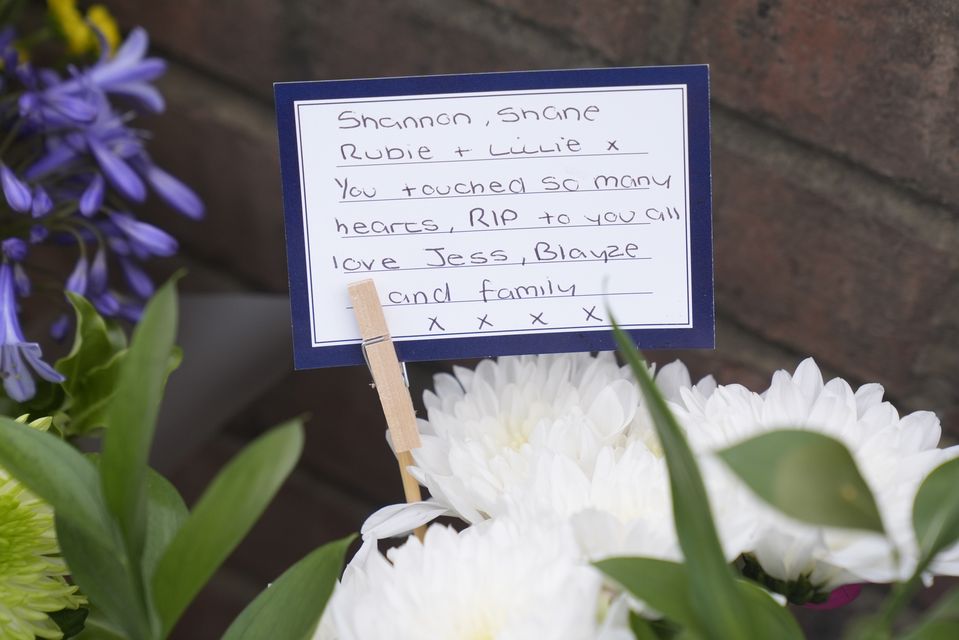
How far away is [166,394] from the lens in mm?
672

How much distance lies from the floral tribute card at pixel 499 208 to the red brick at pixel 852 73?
0.56 ft

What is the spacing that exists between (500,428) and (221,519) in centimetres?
19

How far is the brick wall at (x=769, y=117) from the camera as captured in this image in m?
0.57

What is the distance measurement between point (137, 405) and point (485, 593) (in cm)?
14

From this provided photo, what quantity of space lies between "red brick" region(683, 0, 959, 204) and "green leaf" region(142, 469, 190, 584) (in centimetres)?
43

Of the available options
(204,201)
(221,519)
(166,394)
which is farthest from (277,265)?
(221,519)

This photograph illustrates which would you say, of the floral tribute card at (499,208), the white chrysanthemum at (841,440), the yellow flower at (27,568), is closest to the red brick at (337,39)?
the floral tribute card at (499,208)

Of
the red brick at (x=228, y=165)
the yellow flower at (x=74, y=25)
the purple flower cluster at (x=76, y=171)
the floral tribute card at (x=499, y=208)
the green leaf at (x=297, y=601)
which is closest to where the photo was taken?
the green leaf at (x=297, y=601)

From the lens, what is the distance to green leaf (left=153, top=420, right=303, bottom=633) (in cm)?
28

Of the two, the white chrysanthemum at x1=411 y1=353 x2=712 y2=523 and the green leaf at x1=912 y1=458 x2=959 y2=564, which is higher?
the white chrysanthemum at x1=411 y1=353 x2=712 y2=523

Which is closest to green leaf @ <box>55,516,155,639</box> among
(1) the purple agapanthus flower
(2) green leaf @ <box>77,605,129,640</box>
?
(2) green leaf @ <box>77,605,129,640</box>

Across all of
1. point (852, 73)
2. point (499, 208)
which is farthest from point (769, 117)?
point (499, 208)

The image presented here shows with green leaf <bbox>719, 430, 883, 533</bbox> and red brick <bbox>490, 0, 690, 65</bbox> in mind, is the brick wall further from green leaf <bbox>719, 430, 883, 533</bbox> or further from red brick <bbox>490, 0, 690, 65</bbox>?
green leaf <bbox>719, 430, 883, 533</bbox>

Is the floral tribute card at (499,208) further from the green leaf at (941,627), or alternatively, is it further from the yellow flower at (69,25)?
the yellow flower at (69,25)
